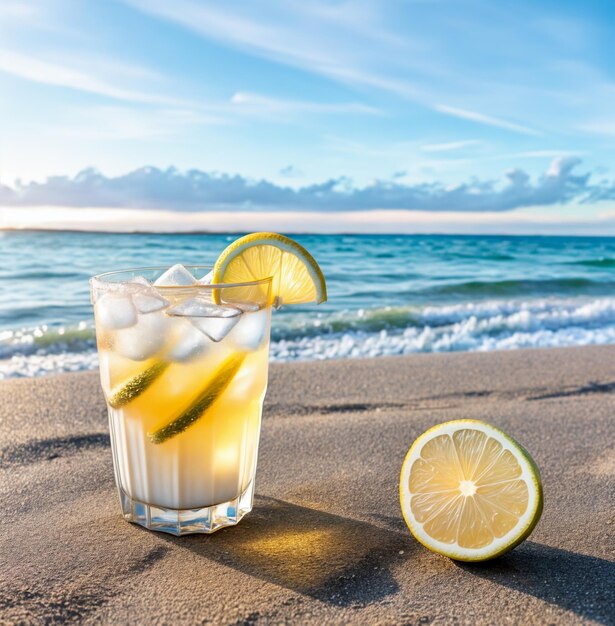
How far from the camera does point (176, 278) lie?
2.17m

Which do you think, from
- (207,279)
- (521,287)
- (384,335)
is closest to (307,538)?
(207,279)

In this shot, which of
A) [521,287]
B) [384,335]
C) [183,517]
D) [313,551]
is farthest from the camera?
[521,287]

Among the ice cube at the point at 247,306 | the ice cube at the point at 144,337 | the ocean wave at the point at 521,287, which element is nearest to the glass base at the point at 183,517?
the ice cube at the point at 144,337

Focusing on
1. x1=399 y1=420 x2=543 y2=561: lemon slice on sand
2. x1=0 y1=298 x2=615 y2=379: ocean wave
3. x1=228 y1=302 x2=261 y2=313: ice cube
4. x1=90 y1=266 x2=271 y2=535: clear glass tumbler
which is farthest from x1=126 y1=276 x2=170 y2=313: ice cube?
x1=0 y1=298 x2=615 y2=379: ocean wave

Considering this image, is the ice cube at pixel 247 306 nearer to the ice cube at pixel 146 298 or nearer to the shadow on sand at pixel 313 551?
the ice cube at pixel 146 298

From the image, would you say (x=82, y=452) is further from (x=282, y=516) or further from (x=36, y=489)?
(x=282, y=516)

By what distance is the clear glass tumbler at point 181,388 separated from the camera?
2.08m

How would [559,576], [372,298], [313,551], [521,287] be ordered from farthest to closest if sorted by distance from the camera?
[521,287], [372,298], [313,551], [559,576]

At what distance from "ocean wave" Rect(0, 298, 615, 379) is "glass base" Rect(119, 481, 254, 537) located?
3.55 metres

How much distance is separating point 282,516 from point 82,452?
45.2 inches

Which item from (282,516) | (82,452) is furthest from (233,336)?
(82,452)

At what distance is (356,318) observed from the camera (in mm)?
8773

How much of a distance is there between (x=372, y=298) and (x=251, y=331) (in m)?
9.48

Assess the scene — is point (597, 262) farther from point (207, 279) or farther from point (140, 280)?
point (140, 280)
